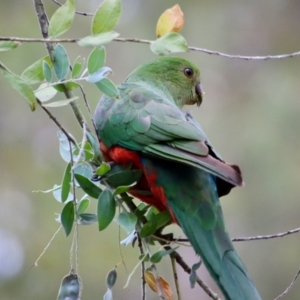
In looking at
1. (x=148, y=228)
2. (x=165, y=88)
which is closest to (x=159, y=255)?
(x=148, y=228)

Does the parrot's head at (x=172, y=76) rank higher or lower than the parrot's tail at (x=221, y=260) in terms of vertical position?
higher

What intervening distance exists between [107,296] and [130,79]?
53.7 inches

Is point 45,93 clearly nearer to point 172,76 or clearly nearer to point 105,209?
point 105,209

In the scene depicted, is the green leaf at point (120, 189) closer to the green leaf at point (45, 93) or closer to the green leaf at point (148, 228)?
the green leaf at point (148, 228)

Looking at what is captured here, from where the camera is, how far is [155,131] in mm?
2131

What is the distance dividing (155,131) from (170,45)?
2.27ft

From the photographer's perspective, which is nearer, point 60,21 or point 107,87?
point 60,21

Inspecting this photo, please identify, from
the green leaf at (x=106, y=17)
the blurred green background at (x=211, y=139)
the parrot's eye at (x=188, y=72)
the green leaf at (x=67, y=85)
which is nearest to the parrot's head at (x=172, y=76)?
the parrot's eye at (x=188, y=72)

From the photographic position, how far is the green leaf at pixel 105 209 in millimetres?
1758

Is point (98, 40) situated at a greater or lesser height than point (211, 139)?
lesser

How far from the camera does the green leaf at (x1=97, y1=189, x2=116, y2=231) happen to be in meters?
1.76

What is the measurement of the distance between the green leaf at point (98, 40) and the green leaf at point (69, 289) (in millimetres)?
625

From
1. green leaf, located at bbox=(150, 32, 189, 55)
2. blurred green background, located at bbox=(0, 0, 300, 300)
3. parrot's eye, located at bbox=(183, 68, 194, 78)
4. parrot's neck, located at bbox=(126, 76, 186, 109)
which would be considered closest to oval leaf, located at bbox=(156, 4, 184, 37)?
green leaf, located at bbox=(150, 32, 189, 55)

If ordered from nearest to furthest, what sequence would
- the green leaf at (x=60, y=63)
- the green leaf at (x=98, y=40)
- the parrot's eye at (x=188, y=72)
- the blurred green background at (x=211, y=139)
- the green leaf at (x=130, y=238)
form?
the green leaf at (x=98, y=40)
the green leaf at (x=60, y=63)
the green leaf at (x=130, y=238)
the parrot's eye at (x=188, y=72)
the blurred green background at (x=211, y=139)
